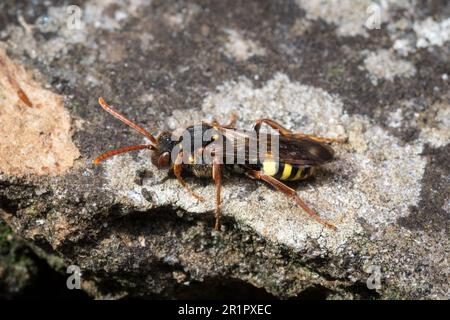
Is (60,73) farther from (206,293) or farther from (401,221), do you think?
(401,221)

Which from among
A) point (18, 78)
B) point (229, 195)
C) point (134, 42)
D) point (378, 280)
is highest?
point (134, 42)

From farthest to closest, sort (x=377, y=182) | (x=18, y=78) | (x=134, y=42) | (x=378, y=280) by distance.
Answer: (x=134, y=42), (x=18, y=78), (x=377, y=182), (x=378, y=280)

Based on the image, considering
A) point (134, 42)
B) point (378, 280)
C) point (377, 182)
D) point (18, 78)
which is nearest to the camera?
point (378, 280)

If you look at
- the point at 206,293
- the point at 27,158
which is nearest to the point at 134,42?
the point at 27,158

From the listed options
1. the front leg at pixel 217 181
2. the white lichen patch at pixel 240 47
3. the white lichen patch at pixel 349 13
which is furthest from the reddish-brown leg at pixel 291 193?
the white lichen patch at pixel 349 13

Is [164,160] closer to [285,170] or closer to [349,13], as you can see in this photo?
[285,170]

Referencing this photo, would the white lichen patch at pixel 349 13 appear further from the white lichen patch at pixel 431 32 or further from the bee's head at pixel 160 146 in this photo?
the bee's head at pixel 160 146

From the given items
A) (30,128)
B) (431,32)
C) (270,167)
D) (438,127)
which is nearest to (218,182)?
(270,167)
